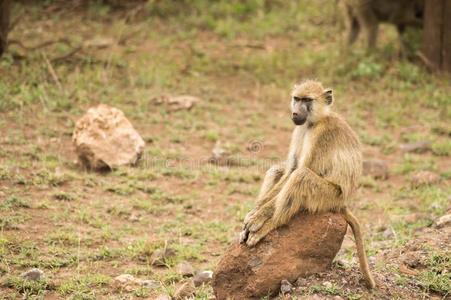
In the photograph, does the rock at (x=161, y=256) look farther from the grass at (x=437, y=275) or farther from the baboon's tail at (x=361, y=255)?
the grass at (x=437, y=275)

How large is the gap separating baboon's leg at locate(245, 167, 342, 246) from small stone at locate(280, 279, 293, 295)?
40 cm

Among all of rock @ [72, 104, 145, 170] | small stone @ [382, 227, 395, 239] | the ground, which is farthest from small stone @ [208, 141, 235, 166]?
small stone @ [382, 227, 395, 239]

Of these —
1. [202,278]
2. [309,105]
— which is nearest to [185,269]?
A: [202,278]

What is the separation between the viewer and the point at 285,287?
5859 mm

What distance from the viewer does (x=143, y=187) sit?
9.16 meters

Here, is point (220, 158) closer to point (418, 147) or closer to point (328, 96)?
point (418, 147)

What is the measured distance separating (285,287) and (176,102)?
6.45 m

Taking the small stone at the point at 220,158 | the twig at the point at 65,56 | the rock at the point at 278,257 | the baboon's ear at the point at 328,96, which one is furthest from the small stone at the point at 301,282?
the twig at the point at 65,56

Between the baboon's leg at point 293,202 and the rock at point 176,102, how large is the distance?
6.05 metres

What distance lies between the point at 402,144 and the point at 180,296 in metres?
5.79

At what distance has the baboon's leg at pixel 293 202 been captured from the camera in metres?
5.82

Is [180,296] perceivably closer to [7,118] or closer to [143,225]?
[143,225]

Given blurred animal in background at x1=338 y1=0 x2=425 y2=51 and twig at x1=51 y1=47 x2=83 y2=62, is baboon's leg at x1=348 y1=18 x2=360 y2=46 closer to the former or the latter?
blurred animal in background at x1=338 y1=0 x2=425 y2=51

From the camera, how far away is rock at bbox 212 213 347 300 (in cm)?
586
